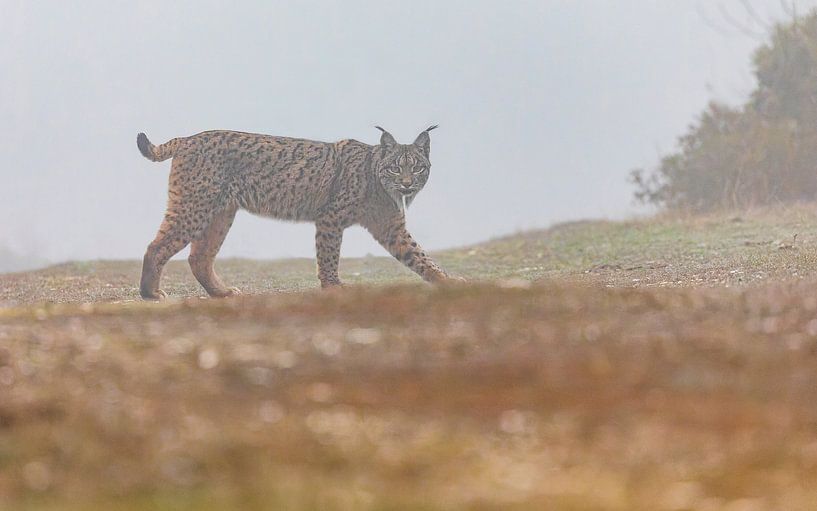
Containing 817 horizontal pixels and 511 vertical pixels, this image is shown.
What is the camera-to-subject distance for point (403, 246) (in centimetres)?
1247

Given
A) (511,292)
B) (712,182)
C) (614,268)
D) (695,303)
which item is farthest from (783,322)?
(712,182)

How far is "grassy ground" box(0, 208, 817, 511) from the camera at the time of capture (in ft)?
15.4

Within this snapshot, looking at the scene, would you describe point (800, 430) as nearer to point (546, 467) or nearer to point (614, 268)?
point (546, 467)

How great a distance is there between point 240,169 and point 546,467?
7.99 m

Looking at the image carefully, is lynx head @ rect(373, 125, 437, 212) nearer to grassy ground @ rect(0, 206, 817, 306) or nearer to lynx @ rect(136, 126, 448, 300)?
lynx @ rect(136, 126, 448, 300)

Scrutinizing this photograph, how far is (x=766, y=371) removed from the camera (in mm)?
6336

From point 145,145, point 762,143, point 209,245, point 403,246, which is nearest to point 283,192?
point 209,245

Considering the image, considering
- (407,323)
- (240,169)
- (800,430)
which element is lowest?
(800,430)

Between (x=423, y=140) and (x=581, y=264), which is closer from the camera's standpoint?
(x=423, y=140)

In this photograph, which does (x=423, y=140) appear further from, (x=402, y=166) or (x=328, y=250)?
(x=328, y=250)

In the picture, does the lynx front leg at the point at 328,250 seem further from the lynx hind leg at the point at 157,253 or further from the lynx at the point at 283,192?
the lynx hind leg at the point at 157,253

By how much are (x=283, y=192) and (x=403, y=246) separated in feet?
4.45

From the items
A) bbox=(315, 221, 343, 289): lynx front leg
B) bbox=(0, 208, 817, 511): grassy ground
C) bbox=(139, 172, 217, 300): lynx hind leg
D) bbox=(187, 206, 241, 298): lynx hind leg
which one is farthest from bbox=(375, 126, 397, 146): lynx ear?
bbox=(0, 208, 817, 511): grassy ground

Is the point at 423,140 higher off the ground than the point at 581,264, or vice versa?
the point at 423,140
